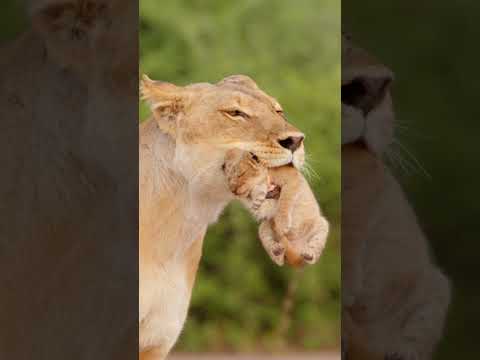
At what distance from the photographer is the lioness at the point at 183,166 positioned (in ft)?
11.1

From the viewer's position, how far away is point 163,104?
3455 millimetres

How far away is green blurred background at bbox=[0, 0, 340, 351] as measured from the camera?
11.8 feet

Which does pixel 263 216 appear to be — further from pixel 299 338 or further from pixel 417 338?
pixel 417 338

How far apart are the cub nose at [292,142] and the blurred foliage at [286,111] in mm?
162

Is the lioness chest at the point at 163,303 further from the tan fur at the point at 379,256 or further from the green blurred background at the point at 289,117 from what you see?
the tan fur at the point at 379,256

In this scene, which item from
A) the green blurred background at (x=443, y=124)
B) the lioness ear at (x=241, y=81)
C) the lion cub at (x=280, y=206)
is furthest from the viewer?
the green blurred background at (x=443, y=124)

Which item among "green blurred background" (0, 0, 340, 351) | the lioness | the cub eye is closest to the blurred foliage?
"green blurred background" (0, 0, 340, 351)

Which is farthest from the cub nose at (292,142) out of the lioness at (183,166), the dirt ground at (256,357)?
the dirt ground at (256,357)

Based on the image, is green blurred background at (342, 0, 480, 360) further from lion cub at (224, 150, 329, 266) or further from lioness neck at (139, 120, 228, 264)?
lioness neck at (139, 120, 228, 264)

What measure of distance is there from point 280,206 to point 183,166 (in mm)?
365

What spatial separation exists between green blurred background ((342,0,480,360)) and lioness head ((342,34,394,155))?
0.07 m

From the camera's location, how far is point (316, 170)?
11.8 ft
